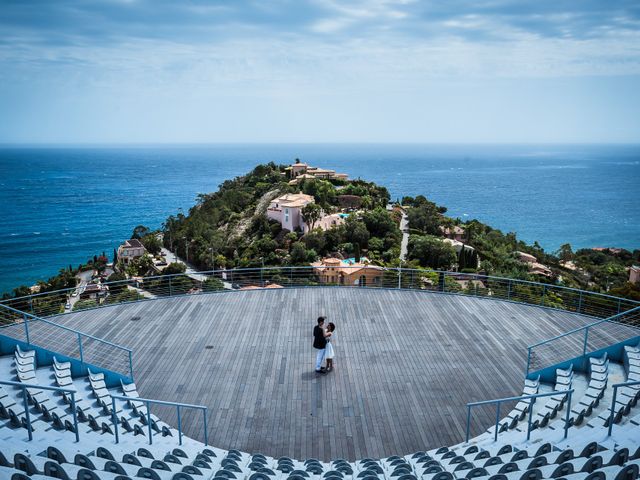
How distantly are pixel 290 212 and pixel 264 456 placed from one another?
58577mm

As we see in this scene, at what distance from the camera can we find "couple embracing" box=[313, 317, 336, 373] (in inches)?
367

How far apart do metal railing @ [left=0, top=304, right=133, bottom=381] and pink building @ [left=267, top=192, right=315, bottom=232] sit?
54.2 m

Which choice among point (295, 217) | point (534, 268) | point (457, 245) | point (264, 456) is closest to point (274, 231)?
point (295, 217)

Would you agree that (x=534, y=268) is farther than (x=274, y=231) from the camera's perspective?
No

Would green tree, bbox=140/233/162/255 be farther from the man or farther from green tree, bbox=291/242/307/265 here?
the man

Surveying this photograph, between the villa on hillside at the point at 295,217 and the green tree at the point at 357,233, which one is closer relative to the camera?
the green tree at the point at 357,233

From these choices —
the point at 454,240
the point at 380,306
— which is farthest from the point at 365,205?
the point at 380,306

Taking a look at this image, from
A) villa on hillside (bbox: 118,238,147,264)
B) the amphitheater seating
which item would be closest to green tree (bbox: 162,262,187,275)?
villa on hillside (bbox: 118,238,147,264)

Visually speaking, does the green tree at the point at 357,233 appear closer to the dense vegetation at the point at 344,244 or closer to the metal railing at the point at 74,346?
the dense vegetation at the point at 344,244

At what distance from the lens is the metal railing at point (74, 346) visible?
31.6 feet

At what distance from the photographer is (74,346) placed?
10305 millimetres

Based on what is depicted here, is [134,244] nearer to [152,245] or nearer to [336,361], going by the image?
[152,245]

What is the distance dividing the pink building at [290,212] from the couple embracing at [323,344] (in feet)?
182

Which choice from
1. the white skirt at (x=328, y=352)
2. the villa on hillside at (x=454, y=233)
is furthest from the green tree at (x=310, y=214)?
the white skirt at (x=328, y=352)
